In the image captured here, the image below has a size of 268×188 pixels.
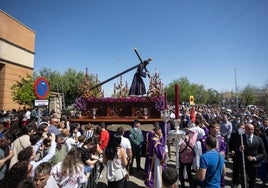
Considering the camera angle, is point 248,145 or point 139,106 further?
point 139,106

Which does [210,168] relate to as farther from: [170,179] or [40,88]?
[40,88]

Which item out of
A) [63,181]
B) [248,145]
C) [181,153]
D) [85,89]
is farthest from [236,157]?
[85,89]

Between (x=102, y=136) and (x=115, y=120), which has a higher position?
(x=115, y=120)

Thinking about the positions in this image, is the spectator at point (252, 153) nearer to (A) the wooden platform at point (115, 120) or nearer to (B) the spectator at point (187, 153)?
(B) the spectator at point (187, 153)

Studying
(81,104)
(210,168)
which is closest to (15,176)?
(210,168)

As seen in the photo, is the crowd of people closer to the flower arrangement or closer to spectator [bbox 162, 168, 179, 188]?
spectator [bbox 162, 168, 179, 188]

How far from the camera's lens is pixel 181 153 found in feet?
20.4

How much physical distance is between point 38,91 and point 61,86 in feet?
151

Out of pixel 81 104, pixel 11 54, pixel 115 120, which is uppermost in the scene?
pixel 11 54

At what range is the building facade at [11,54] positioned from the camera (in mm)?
28359

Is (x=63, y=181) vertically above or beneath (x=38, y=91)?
beneath

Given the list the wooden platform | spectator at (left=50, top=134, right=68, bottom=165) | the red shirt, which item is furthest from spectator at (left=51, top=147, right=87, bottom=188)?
the wooden platform

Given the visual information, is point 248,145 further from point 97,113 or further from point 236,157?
point 97,113

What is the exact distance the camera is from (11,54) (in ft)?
98.6
